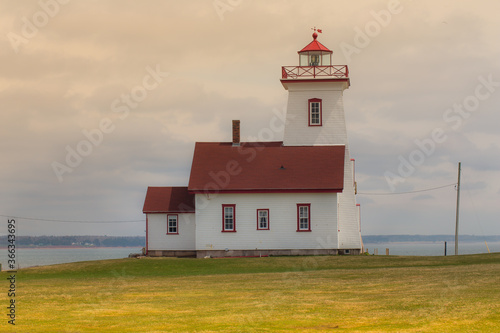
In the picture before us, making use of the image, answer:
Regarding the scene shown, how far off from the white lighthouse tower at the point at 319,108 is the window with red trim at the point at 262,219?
208 inches

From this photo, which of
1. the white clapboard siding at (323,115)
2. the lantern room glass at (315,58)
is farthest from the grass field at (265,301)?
the lantern room glass at (315,58)

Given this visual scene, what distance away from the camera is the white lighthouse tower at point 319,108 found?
45344mm

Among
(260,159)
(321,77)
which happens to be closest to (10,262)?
(260,159)

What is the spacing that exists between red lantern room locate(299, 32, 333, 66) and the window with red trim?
990 cm

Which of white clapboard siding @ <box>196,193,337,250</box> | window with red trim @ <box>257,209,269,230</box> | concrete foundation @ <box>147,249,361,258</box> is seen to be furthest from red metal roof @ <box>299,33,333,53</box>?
concrete foundation @ <box>147,249,361,258</box>

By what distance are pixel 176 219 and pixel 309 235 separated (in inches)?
333

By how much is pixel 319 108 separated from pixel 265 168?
510 cm

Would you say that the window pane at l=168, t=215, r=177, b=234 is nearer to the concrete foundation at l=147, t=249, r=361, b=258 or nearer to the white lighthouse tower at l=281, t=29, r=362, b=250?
the concrete foundation at l=147, t=249, r=361, b=258

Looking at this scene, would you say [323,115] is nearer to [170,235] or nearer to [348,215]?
[348,215]

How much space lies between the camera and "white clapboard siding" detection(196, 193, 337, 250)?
1688 inches

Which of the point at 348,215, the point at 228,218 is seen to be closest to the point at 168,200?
the point at 228,218

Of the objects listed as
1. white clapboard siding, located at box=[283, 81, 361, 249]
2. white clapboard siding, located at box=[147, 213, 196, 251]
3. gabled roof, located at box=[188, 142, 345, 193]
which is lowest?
white clapboard siding, located at box=[147, 213, 196, 251]

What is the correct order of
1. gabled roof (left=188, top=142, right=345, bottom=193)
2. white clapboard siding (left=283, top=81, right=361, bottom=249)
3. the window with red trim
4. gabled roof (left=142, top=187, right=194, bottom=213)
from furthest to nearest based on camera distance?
gabled roof (left=142, top=187, right=194, bottom=213), white clapboard siding (left=283, top=81, right=361, bottom=249), the window with red trim, gabled roof (left=188, top=142, right=345, bottom=193)

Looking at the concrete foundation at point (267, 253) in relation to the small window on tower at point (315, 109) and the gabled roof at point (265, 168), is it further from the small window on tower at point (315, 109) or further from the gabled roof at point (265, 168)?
the small window on tower at point (315, 109)
